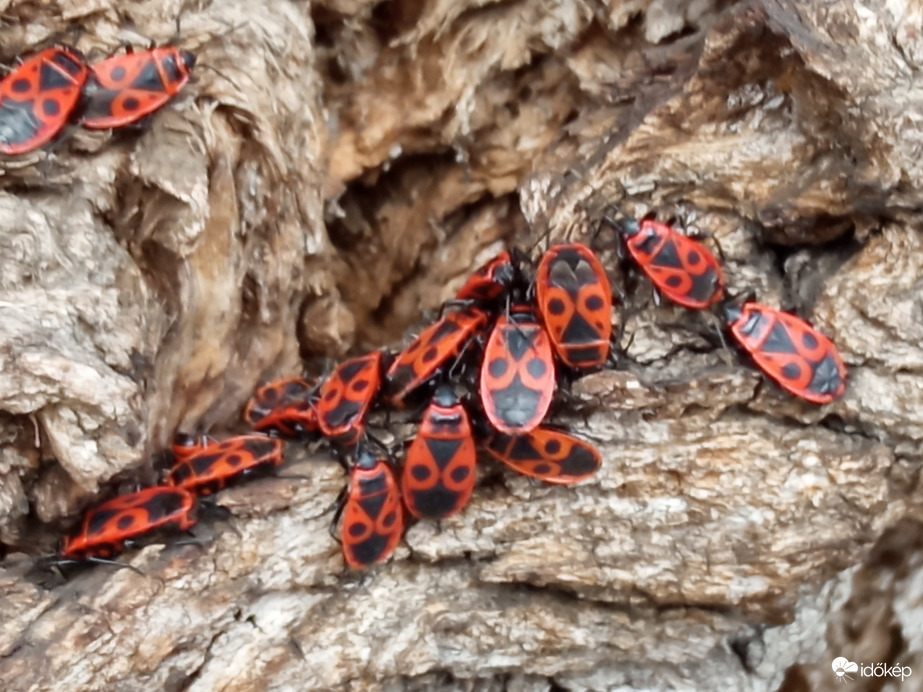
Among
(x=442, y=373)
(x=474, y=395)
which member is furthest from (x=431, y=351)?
(x=474, y=395)

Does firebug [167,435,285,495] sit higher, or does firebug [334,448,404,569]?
firebug [167,435,285,495]

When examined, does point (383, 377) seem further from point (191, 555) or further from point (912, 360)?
point (912, 360)

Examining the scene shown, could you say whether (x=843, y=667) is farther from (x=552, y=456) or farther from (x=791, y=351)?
(x=552, y=456)

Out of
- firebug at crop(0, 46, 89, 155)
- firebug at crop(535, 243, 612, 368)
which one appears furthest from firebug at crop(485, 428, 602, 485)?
firebug at crop(0, 46, 89, 155)

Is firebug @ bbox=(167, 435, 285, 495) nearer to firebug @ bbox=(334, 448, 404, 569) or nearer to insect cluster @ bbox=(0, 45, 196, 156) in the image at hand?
firebug @ bbox=(334, 448, 404, 569)

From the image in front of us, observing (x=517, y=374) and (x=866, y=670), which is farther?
(x=866, y=670)

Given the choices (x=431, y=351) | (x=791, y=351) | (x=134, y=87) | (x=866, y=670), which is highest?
(x=134, y=87)

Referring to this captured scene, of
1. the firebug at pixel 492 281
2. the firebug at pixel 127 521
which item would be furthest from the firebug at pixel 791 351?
the firebug at pixel 127 521
